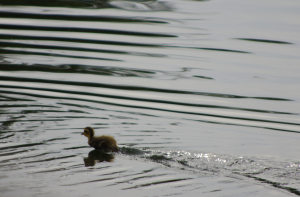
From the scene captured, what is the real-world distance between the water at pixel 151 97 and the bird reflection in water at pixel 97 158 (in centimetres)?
3

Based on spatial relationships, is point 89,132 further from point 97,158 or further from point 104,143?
point 97,158

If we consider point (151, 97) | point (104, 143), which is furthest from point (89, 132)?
point (151, 97)

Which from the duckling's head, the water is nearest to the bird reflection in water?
the water

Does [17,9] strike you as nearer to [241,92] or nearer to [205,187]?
[241,92]

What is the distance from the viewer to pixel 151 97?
393 inches

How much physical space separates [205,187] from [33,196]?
2015 mm

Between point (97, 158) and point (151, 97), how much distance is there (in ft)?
11.1

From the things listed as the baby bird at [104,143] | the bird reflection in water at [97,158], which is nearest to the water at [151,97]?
the bird reflection in water at [97,158]

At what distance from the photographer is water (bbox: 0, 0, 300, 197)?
19.5ft

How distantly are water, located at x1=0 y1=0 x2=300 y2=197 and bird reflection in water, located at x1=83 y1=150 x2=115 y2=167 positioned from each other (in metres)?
0.03

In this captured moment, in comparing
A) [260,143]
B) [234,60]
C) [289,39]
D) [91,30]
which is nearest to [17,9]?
[91,30]

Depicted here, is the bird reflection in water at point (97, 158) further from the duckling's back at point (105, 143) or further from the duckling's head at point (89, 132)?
the duckling's head at point (89, 132)

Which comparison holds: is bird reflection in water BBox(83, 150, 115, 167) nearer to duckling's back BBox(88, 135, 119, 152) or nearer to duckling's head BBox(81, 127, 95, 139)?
duckling's back BBox(88, 135, 119, 152)

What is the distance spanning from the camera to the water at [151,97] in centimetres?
596
